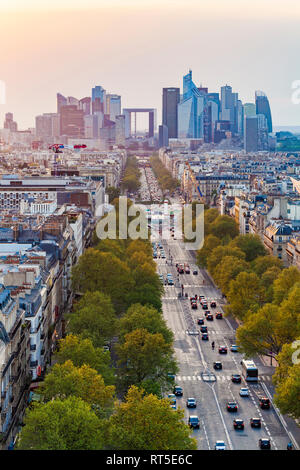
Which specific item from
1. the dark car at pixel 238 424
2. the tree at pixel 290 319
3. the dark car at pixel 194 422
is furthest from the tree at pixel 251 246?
the dark car at pixel 194 422

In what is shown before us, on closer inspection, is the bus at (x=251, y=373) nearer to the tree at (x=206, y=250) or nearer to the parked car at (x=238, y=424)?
the parked car at (x=238, y=424)

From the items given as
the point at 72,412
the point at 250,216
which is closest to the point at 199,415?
the point at 72,412

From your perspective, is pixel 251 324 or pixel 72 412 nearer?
pixel 72 412

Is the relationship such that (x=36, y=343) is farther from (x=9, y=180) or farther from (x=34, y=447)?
(x=9, y=180)

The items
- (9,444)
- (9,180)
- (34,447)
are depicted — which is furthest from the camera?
(9,180)

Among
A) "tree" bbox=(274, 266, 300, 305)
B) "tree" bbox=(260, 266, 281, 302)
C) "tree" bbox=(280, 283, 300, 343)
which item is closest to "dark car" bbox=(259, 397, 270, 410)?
"tree" bbox=(280, 283, 300, 343)

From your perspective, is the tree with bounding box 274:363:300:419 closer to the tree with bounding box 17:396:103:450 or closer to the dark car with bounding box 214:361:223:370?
the tree with bounding box 17:396:103:450
